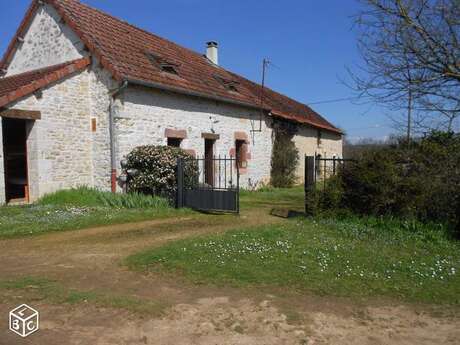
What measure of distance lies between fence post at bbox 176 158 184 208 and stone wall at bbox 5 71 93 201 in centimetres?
337

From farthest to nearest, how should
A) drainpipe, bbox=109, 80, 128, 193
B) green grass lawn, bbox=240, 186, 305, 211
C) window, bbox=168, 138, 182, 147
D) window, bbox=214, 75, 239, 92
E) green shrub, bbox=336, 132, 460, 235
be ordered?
1. window, bbox=214, 75, 239, 92
2. window, bbox=168, 138, 182, 147
3. green grass lawn, bbox=240, 186, 305, 211
4. drainpipe, bbox=109, 80, 128, 193
5. green shrub, bbox=336, 132, 460, 235

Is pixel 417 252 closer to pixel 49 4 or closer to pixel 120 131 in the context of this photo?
pixel 120 131

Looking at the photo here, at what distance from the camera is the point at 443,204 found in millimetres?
6723

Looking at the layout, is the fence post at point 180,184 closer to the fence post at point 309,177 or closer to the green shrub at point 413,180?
the fence post at point 309,177

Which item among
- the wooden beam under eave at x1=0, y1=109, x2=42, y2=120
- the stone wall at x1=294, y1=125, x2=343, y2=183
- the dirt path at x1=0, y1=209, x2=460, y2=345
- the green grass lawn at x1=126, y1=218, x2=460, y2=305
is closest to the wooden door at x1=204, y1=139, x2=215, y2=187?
the wooden beam under eave at x1=0, y1=109, x2=42, y2=120

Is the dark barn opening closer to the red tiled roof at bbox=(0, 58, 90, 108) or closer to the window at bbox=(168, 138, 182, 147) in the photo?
the red tiled roof at bbox=(0, 58, 90, 108)

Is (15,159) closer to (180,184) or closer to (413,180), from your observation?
(180,184)

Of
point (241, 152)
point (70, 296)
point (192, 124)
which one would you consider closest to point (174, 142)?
point (192, 124)

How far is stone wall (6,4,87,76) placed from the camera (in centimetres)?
1178

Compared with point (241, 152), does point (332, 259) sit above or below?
below

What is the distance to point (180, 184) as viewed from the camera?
32.9 feet

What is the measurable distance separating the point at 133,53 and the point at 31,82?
3.72m

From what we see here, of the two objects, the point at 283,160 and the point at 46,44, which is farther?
the point at 283,160

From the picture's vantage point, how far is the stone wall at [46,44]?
1178 cm
